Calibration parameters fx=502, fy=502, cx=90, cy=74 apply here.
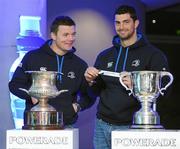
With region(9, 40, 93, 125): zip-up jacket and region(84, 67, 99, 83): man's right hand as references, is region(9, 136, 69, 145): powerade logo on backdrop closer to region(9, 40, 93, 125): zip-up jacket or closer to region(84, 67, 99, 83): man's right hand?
region(84, 67, 99, 83): man's right hand

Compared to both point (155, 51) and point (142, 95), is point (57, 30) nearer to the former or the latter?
point (155, 51)

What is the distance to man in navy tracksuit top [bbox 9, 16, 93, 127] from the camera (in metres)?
2.79

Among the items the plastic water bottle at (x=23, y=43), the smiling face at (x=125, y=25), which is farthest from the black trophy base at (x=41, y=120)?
the plastic water bottle at (x=23, y=43)

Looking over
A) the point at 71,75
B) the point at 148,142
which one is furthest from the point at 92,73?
the point at 148,142

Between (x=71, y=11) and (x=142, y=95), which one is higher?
(x=71, y=11)

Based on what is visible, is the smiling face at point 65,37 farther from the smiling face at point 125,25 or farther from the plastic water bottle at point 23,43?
the plastic water bottle at point 23,43

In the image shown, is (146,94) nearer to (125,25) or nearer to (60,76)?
(125,25)

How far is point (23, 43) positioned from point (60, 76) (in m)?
1.17

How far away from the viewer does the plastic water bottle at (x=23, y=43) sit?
3863 millimetres

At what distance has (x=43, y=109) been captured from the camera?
2.24 meters

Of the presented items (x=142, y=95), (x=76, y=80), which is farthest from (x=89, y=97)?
(x=142, y=95)

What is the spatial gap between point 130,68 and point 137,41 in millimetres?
166

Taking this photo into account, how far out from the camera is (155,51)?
8.98ft

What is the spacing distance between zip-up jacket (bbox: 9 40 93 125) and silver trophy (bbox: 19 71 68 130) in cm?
50
